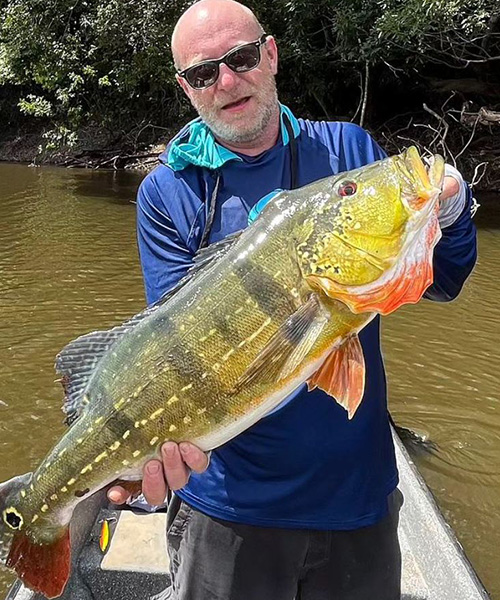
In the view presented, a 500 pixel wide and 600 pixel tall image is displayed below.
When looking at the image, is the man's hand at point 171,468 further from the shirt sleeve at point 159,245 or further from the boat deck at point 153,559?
the boat deck at point 153,559

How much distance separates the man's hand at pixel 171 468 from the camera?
2.17m

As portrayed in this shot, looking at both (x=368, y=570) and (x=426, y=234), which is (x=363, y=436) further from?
(x=426, y=234)

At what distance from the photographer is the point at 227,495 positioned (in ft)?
7.92

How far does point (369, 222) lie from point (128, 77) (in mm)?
22355

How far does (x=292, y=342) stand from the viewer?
6.64ft

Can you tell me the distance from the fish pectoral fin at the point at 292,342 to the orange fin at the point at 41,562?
3.18 feet

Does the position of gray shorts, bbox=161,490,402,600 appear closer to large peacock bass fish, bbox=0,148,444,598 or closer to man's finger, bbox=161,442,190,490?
man's finger, bbox=161,442,190,490

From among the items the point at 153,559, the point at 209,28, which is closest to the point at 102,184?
the point at 153,559

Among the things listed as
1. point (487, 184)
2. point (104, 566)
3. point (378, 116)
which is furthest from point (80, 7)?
point (104, 566)

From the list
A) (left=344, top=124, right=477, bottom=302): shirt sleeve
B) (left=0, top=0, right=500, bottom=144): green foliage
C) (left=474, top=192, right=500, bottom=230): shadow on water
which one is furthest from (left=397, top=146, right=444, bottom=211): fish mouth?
(left=0, top=0, right=500, bottom=144): green foliage

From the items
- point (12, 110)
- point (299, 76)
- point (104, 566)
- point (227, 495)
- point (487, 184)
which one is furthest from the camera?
point (12, 110)

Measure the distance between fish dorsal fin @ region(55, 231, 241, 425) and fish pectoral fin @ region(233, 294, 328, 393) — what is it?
36 centimetres

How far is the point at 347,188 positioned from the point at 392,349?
6.56 m

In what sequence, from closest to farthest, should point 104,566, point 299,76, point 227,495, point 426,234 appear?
point 426,234 → point 227,495 → point 104,566 → point 299,76
